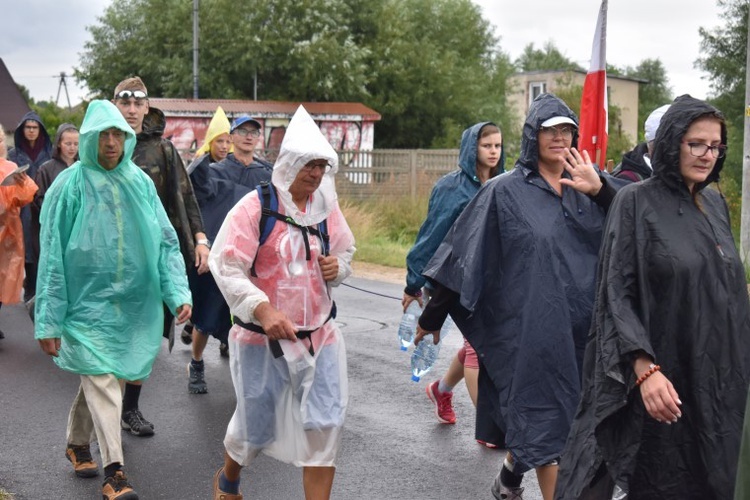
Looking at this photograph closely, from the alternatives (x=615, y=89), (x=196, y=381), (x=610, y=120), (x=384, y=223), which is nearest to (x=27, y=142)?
(x=196, y=381)

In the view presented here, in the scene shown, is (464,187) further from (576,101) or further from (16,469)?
(576,101)

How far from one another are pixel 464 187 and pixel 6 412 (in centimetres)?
340

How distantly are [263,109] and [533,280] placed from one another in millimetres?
31396

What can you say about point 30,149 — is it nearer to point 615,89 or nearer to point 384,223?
point 384,223

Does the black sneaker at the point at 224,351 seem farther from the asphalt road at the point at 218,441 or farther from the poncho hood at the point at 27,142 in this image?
the poncho hood at the point at 27,142

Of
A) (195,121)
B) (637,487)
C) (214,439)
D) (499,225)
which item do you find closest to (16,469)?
(214,439)

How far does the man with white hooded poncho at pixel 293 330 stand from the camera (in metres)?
4.96

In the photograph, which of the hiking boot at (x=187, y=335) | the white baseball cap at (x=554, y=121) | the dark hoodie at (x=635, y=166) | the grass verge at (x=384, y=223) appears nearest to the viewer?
the white baseball cap at (x=554, y=121)

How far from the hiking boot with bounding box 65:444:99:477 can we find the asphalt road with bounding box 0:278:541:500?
0.18ft

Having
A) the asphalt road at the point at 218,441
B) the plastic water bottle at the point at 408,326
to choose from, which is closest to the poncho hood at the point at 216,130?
the asphalt road at the point at 218,441

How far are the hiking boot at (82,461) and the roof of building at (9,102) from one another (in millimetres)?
21828

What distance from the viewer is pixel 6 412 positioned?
7793 mm

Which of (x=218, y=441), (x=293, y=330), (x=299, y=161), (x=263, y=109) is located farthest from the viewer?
(x=263, y=109)

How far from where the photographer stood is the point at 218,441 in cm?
703
